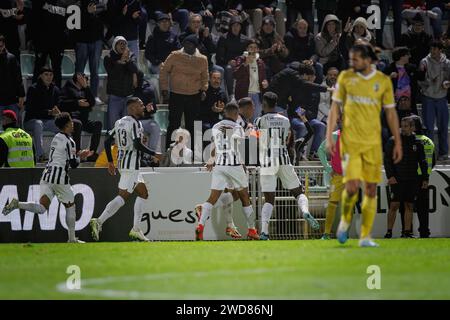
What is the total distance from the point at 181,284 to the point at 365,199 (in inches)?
145

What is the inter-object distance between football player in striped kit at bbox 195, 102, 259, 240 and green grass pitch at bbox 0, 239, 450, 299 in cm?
224

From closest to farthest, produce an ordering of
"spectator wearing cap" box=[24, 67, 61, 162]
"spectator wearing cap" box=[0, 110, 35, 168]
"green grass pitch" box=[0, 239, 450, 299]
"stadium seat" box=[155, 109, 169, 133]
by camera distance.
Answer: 1. "green grass pitch" box=[0, 239, 450, 299]
2. "spectator wearing cap" box=[0, 110, 35, 168]
3. "spectator wearing cap" box=[24, 67, 61, 162]
4. "stadium seat" box=[155, 109, 169, 133]

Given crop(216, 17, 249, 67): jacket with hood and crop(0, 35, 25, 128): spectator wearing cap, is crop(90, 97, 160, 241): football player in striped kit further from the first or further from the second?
crop(216, 17, 249, 67): jacket with hood

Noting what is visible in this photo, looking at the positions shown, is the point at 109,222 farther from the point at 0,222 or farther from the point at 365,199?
the point at 365,199

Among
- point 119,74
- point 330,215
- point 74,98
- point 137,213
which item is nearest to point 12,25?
point 74,98

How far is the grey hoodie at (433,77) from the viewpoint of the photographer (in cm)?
2116

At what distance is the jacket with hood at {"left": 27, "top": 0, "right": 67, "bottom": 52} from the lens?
21.1 metres

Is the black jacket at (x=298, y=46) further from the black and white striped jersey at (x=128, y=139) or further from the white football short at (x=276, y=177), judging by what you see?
the black and white striped jersey at (x=128, y=139)

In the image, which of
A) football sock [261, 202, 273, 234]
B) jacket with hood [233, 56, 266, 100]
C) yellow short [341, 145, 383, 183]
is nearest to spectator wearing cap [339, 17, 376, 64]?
jacket with hood [233, 56, 266, 100]

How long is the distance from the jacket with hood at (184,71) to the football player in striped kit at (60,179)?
3.88 meters

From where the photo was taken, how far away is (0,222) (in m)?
17.7

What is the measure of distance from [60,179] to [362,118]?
639 cm

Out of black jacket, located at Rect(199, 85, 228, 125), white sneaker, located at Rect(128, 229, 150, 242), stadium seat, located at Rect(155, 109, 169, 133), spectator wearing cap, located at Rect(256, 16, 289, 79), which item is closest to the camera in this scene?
white sneaker, located at Rect(128, 229, 150, 242)

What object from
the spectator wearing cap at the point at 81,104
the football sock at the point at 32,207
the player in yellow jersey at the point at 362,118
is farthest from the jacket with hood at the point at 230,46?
the player in yellow jersey at the point at 362,118
